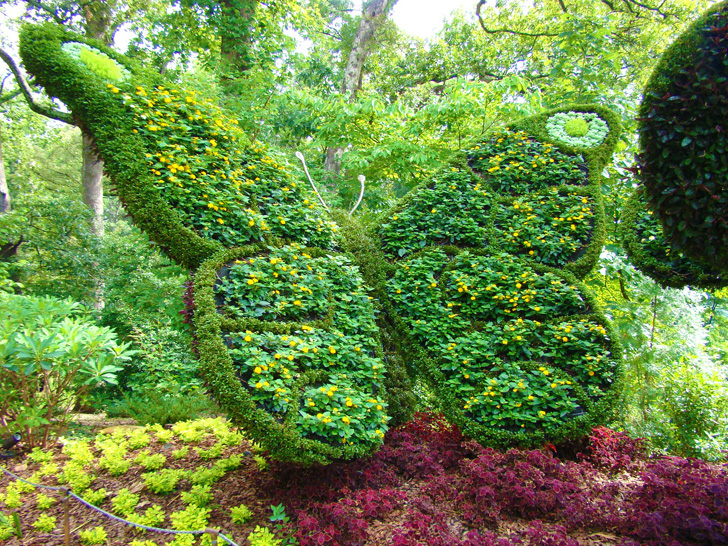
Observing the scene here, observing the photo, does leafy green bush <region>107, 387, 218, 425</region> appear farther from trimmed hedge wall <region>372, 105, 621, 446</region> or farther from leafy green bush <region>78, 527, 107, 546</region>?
trimmed hedge wall <region>372, 105, 621, 446</region>

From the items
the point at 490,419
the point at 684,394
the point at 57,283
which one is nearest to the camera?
the point at 490,419

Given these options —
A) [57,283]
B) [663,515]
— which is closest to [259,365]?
[663,515]

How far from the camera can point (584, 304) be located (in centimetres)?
376

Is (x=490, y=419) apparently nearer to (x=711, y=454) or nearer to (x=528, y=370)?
(x=528, y=370)

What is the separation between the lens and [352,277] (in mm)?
3824

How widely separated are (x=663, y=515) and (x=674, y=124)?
2446 millimetres

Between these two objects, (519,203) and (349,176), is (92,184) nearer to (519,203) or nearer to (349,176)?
(349,176)

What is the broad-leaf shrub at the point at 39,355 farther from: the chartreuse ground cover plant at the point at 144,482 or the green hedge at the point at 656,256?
the green hedge at the point at 656,256

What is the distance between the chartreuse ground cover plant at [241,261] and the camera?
8.78 feet

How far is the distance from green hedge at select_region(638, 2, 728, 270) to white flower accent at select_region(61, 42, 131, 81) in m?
4.02

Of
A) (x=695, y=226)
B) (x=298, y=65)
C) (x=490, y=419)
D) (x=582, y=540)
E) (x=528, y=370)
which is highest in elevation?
(x=298, y=65)

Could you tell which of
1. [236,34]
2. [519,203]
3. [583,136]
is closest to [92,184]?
[236,34]

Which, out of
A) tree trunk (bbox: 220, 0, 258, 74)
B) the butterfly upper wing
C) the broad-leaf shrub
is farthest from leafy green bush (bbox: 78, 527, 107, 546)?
tree trunk (bbox: 220, 0, 258, 74)

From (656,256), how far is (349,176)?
7.08m
